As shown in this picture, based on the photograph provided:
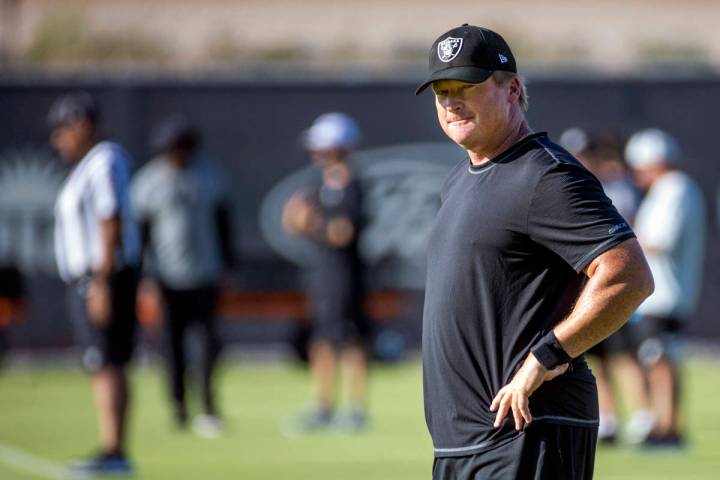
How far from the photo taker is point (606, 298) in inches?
202

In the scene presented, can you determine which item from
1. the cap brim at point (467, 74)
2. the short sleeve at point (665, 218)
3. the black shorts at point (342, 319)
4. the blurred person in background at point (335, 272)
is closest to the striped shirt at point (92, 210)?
→ the blurred person in background at point (335, 272)

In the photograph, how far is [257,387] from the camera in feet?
58.3

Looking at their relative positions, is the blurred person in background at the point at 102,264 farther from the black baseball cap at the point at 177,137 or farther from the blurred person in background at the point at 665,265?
the blurred person in background at the point at 665,265

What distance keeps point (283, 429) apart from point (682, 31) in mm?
29406

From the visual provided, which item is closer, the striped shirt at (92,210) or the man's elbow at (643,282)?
the man's elbow at (643,282)

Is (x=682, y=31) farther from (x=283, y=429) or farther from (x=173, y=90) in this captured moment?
(x=283, y=429)

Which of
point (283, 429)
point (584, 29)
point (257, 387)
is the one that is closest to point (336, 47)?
point (584, 29)

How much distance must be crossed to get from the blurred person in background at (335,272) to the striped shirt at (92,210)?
10.5ft

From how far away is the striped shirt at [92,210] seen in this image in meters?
10.6

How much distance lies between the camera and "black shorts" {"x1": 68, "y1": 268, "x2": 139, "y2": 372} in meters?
10.5

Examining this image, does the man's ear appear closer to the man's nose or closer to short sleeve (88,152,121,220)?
the man's nose

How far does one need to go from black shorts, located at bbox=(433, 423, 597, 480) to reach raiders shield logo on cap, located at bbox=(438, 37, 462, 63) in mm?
1205

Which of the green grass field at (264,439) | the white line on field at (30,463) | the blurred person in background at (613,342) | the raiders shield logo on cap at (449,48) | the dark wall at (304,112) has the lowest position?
the green grass field at (264,439)

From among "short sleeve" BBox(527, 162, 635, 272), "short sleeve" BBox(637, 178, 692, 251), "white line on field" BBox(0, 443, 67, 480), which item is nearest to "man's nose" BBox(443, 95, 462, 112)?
"short sleeve" BBox(527, 162, 635, 272)
